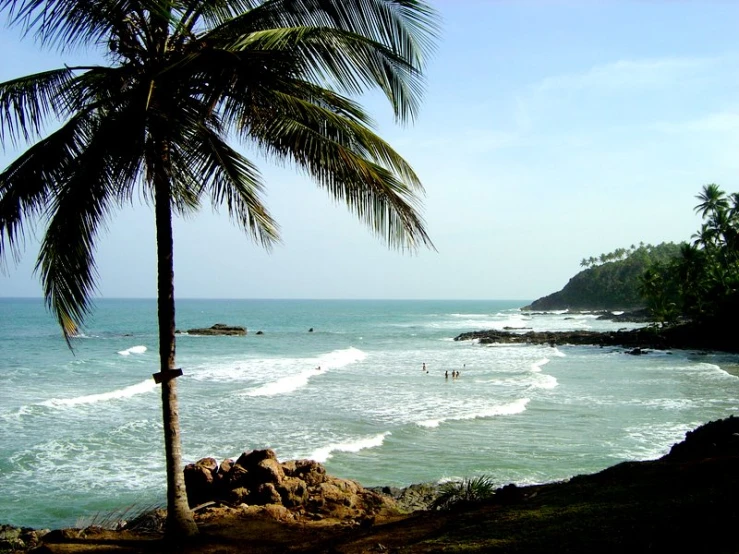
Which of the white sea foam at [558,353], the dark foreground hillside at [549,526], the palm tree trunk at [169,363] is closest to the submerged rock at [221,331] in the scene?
the white sea foam at [558,353]

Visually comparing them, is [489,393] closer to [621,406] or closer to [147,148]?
[621,406]

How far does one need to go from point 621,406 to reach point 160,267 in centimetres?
1802

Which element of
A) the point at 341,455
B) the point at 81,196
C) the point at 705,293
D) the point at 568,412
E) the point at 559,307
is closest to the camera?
the point at 81,196

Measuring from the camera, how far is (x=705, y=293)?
166 ft

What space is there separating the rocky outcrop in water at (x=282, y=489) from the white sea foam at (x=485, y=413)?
8694 millimetres

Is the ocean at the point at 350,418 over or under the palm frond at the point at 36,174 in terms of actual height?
under

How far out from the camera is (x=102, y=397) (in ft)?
77.3

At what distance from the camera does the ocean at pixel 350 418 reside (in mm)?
12984

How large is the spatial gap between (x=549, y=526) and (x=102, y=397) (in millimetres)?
21438

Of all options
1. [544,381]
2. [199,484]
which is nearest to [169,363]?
[199,484]

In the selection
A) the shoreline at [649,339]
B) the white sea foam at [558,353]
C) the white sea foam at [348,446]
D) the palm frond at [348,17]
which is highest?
the palm frond at [348,17]

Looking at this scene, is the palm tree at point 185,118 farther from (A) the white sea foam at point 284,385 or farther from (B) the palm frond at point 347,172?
(A) the white sea foam at point 284,385

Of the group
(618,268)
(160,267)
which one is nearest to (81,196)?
(160,267)

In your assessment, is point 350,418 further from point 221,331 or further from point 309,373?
point 221,331
